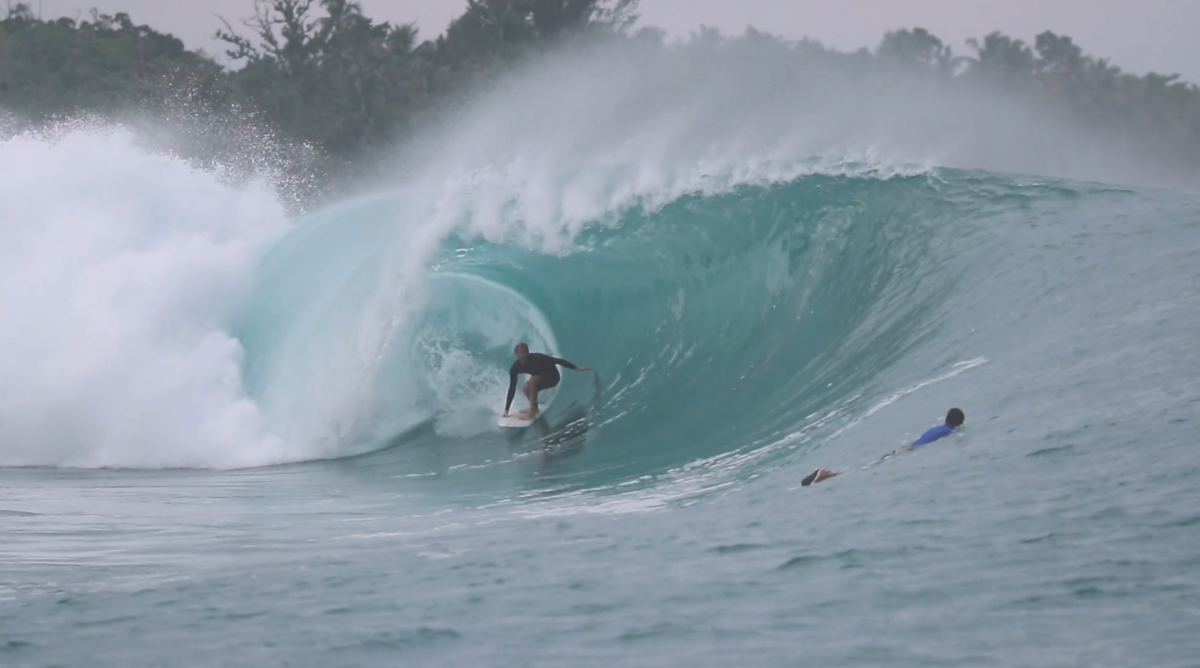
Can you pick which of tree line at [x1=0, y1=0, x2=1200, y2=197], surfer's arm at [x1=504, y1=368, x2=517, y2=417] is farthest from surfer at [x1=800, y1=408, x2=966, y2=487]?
tree line at [x1=0, y1=0, x2=1200, y2=197]

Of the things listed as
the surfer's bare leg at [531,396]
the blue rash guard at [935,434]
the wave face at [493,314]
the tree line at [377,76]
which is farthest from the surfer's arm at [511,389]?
the tree line at [377,76]

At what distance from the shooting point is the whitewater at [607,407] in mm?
6355

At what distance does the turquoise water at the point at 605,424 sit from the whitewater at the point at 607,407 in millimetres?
38

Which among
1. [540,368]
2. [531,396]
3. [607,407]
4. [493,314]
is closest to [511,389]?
[531,396]

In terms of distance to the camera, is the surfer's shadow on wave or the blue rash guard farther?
the surfer's shadow on wave

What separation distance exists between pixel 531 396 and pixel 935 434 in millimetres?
5478

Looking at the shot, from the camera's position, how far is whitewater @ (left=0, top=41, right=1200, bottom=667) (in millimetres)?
6355

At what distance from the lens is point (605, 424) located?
13.8 m

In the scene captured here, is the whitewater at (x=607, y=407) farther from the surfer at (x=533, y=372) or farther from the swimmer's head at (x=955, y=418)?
the surfer at (x=533, y=372)

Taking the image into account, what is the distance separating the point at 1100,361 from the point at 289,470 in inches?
273

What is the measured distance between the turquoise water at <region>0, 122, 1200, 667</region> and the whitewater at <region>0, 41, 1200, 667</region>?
38mm

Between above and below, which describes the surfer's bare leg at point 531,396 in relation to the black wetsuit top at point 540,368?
below

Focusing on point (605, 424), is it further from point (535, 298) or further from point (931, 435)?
point (931, 435)

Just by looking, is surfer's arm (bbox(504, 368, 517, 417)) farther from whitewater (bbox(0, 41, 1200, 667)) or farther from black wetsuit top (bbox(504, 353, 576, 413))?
whitewater (bbox(0, 41, 1200, 667))
